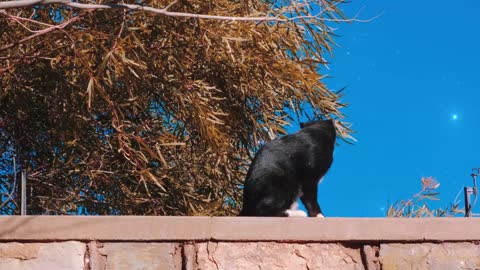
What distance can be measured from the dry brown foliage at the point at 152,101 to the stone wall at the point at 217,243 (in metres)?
2.30

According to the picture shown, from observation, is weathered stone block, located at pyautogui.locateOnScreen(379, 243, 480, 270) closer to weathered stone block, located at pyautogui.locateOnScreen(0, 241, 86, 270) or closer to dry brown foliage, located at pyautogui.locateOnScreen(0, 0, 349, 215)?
weathered stone block, located at pyautogui.locateOnScreen(0, 241, 86, 270)

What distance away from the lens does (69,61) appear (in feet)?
20.6

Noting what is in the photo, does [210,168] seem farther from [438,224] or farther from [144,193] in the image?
[438,224]

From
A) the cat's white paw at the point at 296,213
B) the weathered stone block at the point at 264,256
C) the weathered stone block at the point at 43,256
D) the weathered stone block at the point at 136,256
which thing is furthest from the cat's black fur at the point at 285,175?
the weathered stone block at the point at 43,256

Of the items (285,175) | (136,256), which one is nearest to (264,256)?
(136,256)

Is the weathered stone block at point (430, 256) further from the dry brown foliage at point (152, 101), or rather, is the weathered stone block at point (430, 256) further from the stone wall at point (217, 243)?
the dry brown foliage at point (152, 101)

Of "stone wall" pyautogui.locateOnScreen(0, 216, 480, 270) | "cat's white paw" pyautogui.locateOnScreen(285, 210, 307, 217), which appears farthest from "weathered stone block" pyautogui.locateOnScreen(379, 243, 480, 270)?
"cat's white paw" pyautogui.locateOnScreen(285, 210, 307, 217)

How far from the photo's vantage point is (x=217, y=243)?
3504 millimetres

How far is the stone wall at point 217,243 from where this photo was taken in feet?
11.4

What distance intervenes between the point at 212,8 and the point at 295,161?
8.09 ft

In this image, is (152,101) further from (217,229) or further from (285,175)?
(217,229)

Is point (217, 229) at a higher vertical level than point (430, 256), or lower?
higher

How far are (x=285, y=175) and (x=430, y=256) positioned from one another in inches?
46.6

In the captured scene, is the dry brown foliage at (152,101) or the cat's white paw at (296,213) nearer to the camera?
the cat's white paw at (296,213)
